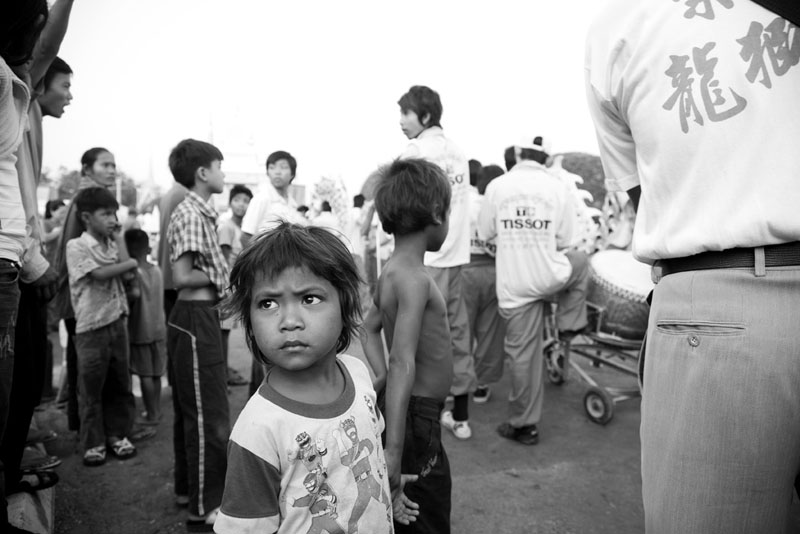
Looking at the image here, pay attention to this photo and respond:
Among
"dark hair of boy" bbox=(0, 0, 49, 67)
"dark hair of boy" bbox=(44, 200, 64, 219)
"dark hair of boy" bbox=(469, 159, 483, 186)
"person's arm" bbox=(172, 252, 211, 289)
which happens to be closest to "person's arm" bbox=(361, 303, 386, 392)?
"person's arm" bbox=(172, 252, 211, 289)

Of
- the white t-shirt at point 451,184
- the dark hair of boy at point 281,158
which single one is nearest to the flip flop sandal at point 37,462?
the white t-shirt at point 451,184

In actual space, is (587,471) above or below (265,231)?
below

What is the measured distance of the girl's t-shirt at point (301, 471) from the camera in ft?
3.81

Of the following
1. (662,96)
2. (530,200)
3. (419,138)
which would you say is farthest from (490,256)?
(662,96)

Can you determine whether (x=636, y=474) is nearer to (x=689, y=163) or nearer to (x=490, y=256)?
(x=490, y=256)

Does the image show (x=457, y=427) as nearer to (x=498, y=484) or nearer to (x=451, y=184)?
(x=498, y=484)

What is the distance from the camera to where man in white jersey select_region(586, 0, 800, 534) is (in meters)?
1.21

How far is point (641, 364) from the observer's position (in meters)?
1.79

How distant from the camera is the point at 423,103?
4.23 metres

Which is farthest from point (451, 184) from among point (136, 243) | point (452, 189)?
point (136, 243)

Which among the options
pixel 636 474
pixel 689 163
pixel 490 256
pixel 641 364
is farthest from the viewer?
pixel 490 256

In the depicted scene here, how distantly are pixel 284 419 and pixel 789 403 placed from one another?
45.6 inches

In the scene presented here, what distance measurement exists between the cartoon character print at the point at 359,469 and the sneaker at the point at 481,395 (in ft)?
11.8

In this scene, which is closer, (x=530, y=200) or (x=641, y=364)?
(x=641, y=364)
